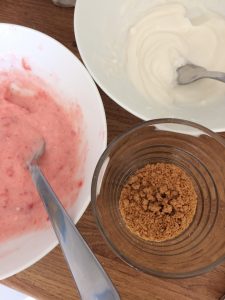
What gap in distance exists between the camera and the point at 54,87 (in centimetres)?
79

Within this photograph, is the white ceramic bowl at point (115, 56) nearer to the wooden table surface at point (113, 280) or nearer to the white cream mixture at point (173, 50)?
the white cream mixture at point (173, 50)

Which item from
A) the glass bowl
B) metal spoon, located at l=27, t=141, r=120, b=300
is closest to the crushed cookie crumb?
the glass bowl

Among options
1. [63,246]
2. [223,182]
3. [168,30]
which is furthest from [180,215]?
[168,30]

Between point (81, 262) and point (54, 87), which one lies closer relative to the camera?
point (81, 262)

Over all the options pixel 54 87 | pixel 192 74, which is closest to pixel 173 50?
pixel 192 74

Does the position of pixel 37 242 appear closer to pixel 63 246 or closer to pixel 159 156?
pixel 63 246

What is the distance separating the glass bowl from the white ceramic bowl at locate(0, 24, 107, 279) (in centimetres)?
3

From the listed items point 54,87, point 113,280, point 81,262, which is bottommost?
point 113,280

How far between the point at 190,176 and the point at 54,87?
0.28 meters

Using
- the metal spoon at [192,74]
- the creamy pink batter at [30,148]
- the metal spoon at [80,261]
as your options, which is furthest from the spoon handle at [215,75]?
the metal spoon at [80,261]

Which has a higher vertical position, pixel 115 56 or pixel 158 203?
pixel 115 56

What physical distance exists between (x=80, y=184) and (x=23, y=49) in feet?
0.84

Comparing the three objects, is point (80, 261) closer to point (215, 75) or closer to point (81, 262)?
point (81, 262)

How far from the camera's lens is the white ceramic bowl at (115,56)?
745 mm
